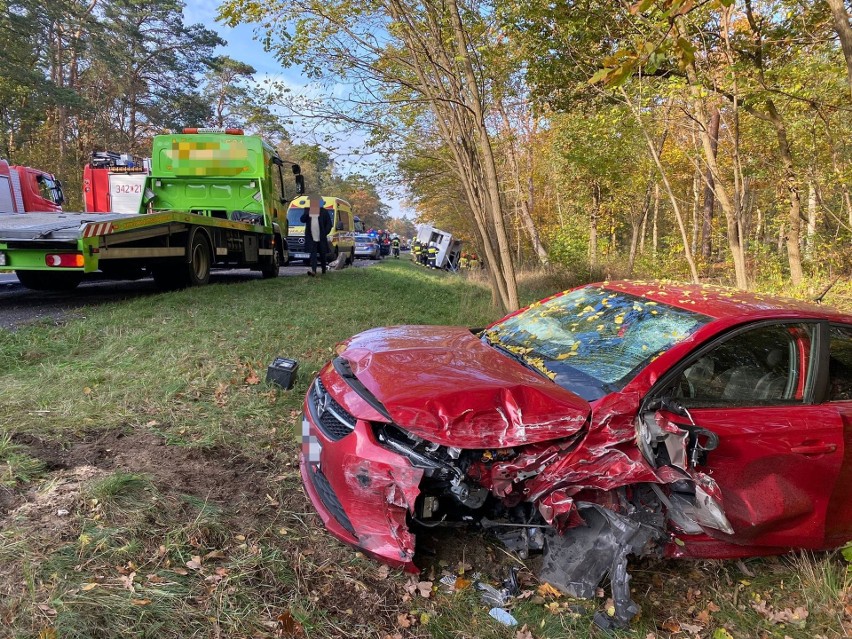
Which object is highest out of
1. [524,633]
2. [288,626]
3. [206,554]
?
[206,554]

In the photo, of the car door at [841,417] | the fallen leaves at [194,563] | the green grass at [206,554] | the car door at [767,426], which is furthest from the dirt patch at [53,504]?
the car door at [841,417]

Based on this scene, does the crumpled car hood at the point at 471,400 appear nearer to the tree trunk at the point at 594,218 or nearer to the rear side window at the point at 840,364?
the rear side window at the point at 840,364

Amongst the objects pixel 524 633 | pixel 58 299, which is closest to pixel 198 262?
pixel 58 299

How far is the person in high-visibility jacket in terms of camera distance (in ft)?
92.4

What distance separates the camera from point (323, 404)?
2.88m

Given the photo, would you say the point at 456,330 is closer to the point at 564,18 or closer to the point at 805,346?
the point at 805,346

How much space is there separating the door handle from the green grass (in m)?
0.62

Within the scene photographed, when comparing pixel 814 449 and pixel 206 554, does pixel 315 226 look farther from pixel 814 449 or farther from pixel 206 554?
pixel 814 449

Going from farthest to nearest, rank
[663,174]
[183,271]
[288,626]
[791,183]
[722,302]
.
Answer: [791,183] → [663,174] → [183,271] → [722,302] → [288,626]

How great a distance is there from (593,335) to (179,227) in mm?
7130

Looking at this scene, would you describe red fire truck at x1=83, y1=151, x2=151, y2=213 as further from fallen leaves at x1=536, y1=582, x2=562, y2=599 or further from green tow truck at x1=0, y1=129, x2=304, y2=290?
fallen leaves at x1=536, y1=582, x2=562, y2=599

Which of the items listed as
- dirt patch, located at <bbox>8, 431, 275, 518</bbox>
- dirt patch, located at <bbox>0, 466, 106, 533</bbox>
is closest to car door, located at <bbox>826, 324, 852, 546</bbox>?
dirt patch, located at <bbox>8, 431, 275, 518</bbox>

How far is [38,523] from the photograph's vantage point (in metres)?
2.45

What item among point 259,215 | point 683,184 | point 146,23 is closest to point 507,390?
point 259,215
